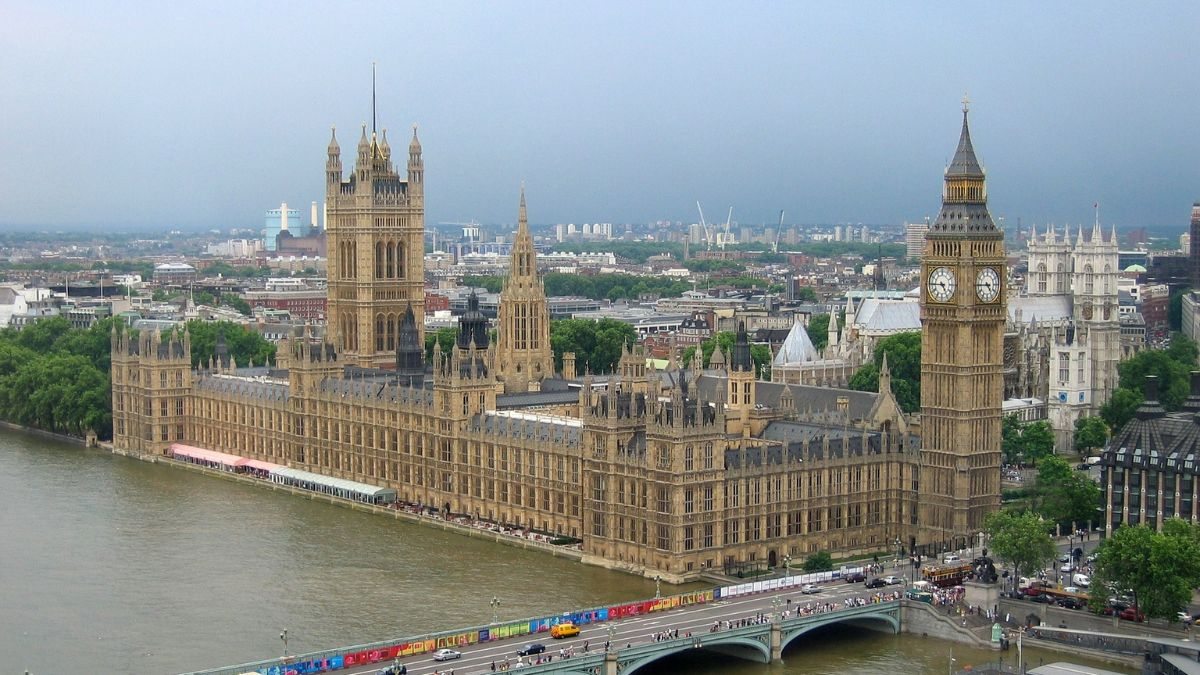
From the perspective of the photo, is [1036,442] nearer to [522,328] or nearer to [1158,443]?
[1158,443]

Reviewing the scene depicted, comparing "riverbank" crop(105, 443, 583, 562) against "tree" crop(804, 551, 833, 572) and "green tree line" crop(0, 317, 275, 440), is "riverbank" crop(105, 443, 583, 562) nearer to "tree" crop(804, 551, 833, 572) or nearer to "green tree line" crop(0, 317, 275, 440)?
"green tree line" crop(0, 317, 275, 440)

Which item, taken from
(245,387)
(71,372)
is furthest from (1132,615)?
(71,372)

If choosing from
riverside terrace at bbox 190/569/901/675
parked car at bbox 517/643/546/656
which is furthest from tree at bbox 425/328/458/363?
Answer: parked car at bbox 517/643/546/656

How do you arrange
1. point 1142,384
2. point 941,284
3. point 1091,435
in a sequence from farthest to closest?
point 1142,384 < point 1091,435 < point 941,284

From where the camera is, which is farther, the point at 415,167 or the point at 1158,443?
the point at 415,167

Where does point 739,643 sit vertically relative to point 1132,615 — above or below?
below
